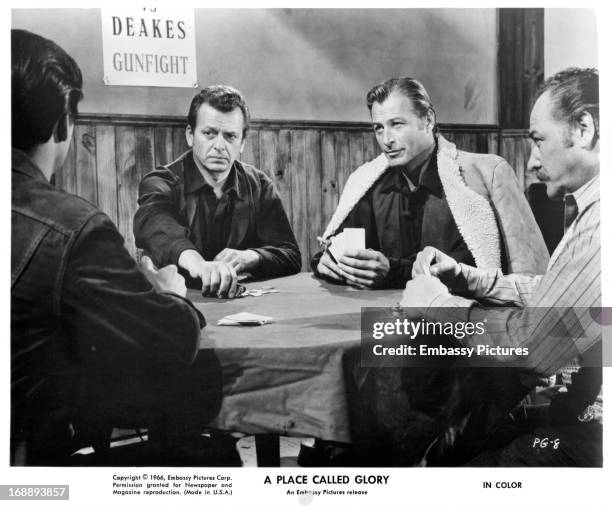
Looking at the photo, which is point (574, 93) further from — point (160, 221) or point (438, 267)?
point (160, 221)

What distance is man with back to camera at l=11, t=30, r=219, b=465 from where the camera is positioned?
140 centimetres

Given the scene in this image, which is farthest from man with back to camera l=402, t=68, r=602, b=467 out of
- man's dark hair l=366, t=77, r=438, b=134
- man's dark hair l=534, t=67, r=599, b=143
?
man's dark hair l=366, t=77, r=438, b=134

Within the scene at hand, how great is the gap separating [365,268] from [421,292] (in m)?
0.16

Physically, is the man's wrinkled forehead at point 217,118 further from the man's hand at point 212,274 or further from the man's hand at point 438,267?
the man's hand at point 438,267

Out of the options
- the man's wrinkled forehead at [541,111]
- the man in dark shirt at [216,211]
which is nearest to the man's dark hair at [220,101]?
the man in dark shirt at [216,211]

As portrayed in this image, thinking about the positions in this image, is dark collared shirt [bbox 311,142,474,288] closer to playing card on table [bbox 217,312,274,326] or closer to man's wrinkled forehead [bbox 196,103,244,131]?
playing card on table [bbox 217,312,274,326]

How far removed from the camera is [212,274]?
1539 millimetres

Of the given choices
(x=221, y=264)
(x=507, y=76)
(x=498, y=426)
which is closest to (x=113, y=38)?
(x=221, y=264)

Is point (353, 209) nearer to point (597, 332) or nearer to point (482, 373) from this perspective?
point (482, 373)

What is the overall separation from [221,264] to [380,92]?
2.07 feet

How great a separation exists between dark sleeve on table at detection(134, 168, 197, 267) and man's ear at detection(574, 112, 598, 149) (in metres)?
1.07

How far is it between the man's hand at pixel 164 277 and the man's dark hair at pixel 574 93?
1.10 m

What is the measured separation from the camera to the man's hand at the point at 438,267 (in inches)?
61.0

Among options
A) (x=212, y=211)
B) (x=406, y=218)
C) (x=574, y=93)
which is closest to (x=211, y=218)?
(x=212, y=211)
